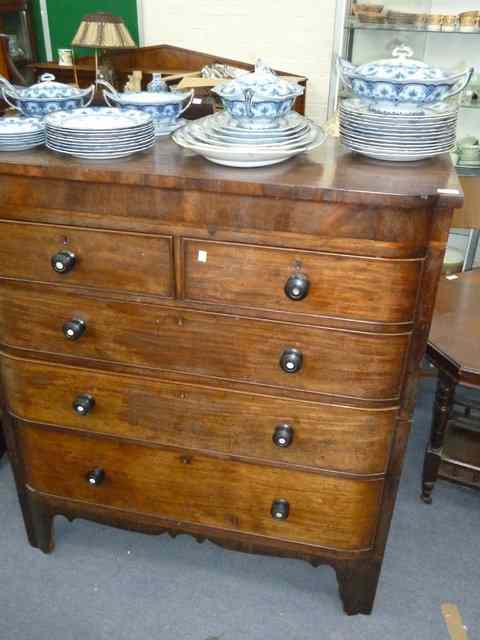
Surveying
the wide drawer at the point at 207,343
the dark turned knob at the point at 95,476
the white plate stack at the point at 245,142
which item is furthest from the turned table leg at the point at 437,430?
the dark turned knob at the point at 95,476

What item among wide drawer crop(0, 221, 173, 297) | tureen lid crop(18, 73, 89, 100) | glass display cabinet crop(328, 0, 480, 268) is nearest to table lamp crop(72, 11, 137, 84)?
glass display cabinet crop(328, 0, 480, 268)

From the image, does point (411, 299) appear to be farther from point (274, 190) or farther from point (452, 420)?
point (452, 420)

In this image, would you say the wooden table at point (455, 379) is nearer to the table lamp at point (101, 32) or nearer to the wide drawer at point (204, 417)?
the wide drawer at point (204, 417)

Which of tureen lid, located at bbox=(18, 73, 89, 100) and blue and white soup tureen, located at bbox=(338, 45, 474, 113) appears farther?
tureen lid, located at bbox=(18, 73, 89, 100)

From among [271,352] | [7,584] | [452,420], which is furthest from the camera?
[452,420]

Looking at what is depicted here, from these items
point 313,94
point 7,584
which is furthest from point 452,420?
point 313,94

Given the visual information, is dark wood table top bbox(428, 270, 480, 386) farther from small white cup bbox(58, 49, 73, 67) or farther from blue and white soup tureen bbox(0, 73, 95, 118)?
small white cup bbox(58, 49, 73, 67)

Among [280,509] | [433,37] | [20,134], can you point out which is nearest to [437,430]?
[280,509]

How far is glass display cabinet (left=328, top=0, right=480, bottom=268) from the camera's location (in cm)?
296

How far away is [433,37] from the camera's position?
317 centimetres

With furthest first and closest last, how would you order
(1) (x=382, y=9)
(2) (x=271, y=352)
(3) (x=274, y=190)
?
(1) (x=382, y=9) < (2) (x=271, y=352) < (3) (x=274, y=190)

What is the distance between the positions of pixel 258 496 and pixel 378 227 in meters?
0.77

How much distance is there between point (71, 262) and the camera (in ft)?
4.23

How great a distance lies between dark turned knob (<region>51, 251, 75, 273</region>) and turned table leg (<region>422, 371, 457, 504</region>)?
3.82 ft
